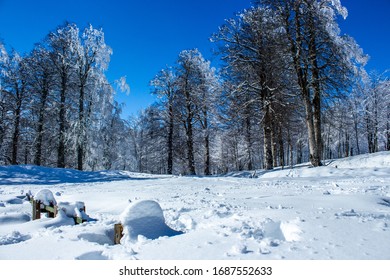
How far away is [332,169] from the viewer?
1238 centimetres

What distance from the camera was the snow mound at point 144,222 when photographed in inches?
164

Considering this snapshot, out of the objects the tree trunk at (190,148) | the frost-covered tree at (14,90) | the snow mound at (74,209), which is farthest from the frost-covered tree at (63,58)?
the snow mound at (74,209)

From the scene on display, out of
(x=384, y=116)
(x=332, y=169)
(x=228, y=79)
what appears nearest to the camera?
(x=332, y=169)

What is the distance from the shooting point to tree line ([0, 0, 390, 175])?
551 inches

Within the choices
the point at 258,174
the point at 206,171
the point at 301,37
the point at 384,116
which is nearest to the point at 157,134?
the point at 206,171

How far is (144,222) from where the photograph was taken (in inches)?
170

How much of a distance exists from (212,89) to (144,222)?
17.5 metres

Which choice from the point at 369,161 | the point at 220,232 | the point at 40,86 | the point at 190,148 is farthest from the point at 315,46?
the point at 40,86

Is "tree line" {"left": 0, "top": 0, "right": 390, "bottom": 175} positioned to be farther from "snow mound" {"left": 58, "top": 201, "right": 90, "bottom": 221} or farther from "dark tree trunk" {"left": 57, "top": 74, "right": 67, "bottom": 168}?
"snow mound" {"left": 58, "top": 201, "right": 90, "bottom": 221}

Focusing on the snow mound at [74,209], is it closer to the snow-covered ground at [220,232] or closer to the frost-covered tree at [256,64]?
the snow-covered ground at [220,232]

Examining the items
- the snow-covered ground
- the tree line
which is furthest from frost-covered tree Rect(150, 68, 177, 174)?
the snow-covered ground
